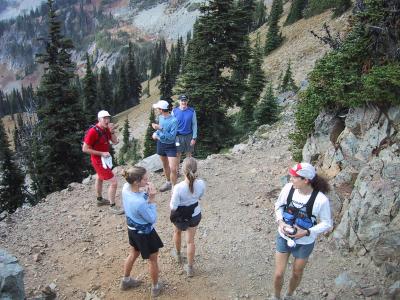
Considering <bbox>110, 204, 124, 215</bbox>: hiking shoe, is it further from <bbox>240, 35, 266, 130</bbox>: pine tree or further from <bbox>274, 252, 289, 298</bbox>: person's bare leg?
<bbox>240, 35, 266, 130</bbox>: pine tree

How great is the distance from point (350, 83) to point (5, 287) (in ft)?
24.7

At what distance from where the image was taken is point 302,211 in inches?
202

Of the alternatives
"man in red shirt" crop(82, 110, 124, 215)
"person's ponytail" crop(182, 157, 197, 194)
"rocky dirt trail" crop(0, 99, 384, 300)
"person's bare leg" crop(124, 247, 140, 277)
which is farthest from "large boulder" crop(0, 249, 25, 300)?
"man in red shirt" crop(82, 110, 124, 215)

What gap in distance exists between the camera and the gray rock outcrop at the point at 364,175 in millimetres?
6652

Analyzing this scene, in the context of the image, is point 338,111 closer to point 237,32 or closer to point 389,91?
point 389,91

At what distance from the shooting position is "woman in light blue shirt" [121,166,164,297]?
5.52 m

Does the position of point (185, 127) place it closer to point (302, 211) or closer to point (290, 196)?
point (290, 196)

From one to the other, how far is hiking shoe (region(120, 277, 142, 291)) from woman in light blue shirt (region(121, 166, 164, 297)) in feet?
1.54

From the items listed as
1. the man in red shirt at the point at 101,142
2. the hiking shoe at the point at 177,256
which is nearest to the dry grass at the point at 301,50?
the man in red shirt at the point at 101,142

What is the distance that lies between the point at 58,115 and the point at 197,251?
16.1 metres

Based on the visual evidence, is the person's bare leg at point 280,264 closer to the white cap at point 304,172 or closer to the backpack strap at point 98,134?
the white cap at point 304,172

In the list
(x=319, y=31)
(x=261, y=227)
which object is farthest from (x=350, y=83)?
(x=319, y=31)

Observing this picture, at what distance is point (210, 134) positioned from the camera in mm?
18969

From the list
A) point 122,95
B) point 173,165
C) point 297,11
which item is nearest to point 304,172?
point 173,165
